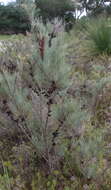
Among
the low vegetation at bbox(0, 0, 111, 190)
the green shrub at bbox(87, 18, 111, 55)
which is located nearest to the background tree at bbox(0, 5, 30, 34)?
the green shrub at bbox(87, 18, 111, 55)

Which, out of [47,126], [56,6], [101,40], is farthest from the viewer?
[56,6]

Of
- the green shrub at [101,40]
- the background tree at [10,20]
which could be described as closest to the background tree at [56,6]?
the background tree at [10,20]

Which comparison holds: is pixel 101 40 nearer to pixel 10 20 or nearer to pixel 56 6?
pixel 56 6

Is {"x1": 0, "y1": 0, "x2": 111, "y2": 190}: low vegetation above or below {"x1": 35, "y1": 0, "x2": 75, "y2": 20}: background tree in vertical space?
below

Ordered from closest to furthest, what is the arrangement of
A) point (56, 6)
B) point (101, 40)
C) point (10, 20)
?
point (101, 40) → point (56, 6) → point (10, 20)

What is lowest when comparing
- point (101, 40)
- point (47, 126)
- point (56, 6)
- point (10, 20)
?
point (47, 126)

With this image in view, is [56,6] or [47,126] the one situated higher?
[56,6]

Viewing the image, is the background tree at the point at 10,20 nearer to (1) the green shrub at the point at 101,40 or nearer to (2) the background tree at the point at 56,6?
(2) the background tree at the point at 56,6

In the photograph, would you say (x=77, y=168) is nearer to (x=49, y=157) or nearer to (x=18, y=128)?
(x=49, y=157)

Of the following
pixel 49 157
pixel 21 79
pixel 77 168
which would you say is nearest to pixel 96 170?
pixel 77 168

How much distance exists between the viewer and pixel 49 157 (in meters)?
2.58

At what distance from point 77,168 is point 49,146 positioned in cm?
29

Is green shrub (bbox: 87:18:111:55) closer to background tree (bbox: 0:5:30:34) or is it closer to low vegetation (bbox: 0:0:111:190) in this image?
low vegetation (bbox: 0:0:111:190)

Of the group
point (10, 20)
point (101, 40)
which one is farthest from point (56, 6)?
point (101, 40)
